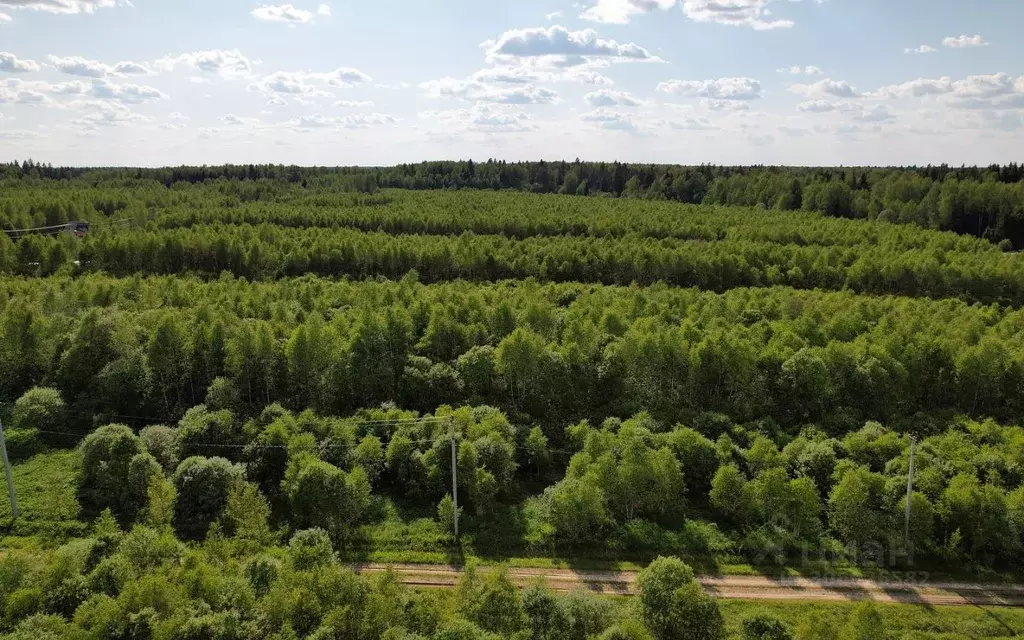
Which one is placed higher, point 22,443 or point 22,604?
point 22,604

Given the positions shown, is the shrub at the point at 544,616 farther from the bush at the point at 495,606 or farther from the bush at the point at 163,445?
the bush at the point at 163,445

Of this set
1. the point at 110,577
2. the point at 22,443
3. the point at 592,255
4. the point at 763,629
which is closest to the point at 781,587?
the point at 763,629

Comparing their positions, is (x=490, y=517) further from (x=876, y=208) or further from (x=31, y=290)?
(x=876, y=208)

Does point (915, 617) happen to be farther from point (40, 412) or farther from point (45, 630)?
point (40, 412)

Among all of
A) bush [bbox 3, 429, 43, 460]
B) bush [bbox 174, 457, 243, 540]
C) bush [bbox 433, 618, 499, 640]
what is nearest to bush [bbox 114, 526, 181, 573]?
bush [bbox 174, 457, 243, 540]

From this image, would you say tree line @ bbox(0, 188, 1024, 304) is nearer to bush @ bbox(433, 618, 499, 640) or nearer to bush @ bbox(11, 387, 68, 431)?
bush @ bbox(11, 387, 68, 431)

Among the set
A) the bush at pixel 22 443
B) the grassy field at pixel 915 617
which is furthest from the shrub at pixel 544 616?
the bush at pixel 22 443

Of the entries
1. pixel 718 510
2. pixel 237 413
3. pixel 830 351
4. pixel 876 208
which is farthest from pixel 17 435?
pixel 876 208
